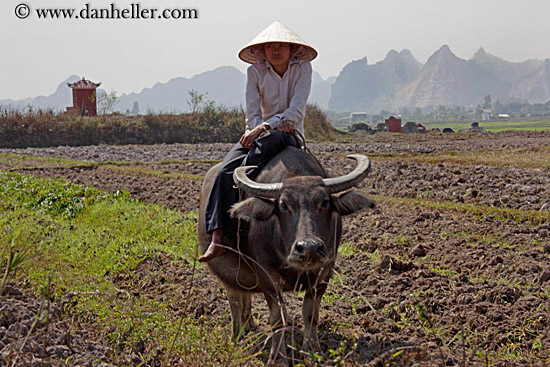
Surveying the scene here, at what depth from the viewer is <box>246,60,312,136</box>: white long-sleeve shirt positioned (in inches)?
165

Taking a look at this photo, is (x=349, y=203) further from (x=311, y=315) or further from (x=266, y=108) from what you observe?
(x=266, y=108)

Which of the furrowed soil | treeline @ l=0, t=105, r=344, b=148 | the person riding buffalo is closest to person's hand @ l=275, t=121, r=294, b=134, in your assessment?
the person riding buffalo

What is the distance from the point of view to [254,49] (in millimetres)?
4367

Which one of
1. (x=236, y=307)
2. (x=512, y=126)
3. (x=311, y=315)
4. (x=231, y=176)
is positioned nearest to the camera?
(x=311, y=315)

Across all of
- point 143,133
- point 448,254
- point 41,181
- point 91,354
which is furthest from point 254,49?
point 143,133

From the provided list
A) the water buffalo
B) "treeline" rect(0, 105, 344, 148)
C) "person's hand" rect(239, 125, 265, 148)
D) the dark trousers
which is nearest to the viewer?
the water buffalo

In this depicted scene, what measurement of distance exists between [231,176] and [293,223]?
0.90 m

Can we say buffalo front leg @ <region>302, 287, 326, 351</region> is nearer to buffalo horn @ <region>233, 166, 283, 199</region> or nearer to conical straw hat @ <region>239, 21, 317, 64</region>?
buffalo horn @ <region>233, 166, 283, 199</region>

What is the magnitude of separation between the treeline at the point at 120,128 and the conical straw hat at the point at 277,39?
71.4 feet

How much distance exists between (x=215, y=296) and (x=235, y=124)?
22.7m

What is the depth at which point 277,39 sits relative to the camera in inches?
159

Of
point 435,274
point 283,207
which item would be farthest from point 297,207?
point 435,274

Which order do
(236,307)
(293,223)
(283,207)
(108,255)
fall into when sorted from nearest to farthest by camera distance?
(293,223) < (283,207) < (236,307) < (108,255)

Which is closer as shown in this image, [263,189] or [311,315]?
[263,189]
